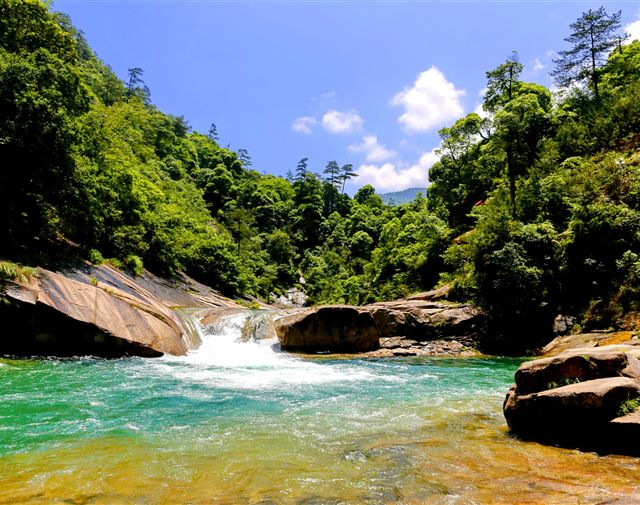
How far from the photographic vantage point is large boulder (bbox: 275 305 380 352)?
20.9 meters

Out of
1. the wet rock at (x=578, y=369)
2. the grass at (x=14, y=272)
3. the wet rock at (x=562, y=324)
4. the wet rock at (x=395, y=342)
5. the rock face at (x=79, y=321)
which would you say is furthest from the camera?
the wet rock at (x=395, y=342)

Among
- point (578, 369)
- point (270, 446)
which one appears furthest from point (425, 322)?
point (270, 446)

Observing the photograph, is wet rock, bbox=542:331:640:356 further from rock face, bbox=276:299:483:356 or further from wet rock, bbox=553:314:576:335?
rock face, bbox=276:299:483:356

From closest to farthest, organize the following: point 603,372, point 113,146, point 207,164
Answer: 1. point 603,372
2. point 113,146
3. point 207,164

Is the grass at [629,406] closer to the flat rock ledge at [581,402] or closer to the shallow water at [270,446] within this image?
the flat rock ledge at [581,402]

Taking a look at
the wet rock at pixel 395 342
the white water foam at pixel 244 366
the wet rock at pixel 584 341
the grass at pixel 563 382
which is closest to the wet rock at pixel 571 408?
the grass at pixel 563 382

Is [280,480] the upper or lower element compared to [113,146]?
lower

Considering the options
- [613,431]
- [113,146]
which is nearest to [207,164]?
[113,146]

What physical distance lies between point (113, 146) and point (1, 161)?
18.8 meters

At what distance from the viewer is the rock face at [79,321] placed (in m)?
14.5

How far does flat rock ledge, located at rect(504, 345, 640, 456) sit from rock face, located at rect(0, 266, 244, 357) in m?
14.6

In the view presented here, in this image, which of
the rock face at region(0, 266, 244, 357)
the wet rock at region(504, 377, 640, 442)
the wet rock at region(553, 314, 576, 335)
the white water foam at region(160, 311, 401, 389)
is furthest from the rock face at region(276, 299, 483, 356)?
the wet rock at region(504, 377, 640, 442)

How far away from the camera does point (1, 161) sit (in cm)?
1653

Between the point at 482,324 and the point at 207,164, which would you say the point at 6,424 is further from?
the point at 207,164
